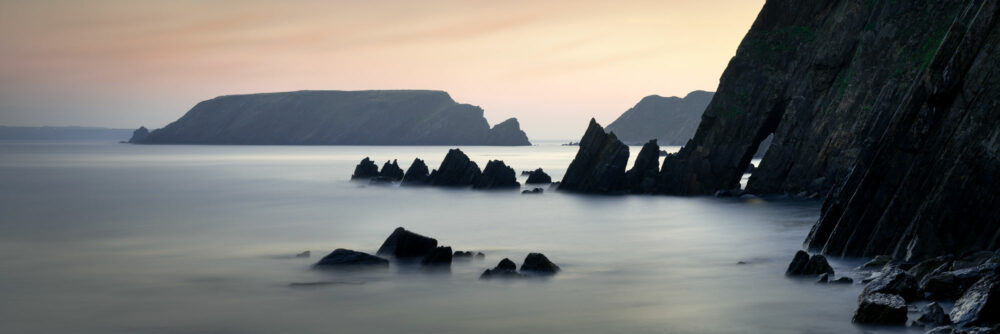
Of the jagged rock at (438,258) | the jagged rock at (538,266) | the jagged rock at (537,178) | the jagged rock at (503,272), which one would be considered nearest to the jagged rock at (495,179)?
the jagged rock at (537,178)

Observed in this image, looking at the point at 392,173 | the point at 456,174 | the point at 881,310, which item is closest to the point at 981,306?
the point at 881,310

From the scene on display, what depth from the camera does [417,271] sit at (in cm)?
2909

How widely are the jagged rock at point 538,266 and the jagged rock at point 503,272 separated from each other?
390mm

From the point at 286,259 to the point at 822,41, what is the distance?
151 feet

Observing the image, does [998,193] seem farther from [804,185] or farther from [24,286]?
[804,185]

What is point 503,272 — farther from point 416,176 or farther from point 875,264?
point 416,176

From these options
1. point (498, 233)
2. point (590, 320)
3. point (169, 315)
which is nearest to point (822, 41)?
point (498, 233)

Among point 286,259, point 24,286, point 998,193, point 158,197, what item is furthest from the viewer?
point 158,197

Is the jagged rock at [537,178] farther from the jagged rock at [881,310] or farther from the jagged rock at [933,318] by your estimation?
the jagged rock at [933,318]

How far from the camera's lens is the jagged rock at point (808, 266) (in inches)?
1020

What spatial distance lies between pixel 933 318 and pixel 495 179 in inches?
2380

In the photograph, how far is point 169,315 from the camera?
2256 cm

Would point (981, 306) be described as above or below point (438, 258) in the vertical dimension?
above

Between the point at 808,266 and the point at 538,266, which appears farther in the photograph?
the point at 538,266
